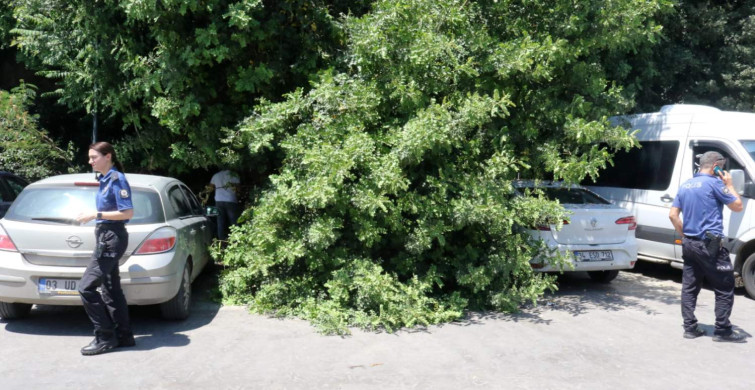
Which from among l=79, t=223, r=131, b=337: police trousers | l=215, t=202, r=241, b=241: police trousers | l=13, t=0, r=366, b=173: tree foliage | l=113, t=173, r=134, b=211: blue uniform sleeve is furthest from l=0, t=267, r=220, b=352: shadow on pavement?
l=215, t=202, r=241, b=241: police trousers

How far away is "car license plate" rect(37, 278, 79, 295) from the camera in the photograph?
236 inches

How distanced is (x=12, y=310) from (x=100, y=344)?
1.57 meters

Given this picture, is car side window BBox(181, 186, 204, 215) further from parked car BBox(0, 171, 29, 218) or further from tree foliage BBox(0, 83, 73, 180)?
tree foliage BBox(0, 83, 73, 180)

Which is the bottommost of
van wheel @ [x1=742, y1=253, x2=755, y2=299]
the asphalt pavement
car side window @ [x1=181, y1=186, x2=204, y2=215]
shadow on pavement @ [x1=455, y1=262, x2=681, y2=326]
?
shadow on pavement @ [x1=455, y1=262, x2=681, y2=326]

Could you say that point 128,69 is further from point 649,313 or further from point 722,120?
point 722,120

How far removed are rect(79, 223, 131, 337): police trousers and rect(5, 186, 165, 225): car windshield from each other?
2.22ft

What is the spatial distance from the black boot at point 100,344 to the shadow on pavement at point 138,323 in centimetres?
16

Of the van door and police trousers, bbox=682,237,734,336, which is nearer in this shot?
police trousers, bbox=682,237,734,336

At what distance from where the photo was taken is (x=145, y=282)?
6199mm

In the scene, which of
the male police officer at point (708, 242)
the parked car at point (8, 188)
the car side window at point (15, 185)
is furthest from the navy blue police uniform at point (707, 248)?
the car side window at point (15, 185)

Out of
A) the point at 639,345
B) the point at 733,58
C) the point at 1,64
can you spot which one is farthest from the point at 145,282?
the point at 733,58

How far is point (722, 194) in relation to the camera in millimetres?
6551

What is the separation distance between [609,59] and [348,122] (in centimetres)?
605

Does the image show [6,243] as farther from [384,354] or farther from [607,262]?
[607,262]
